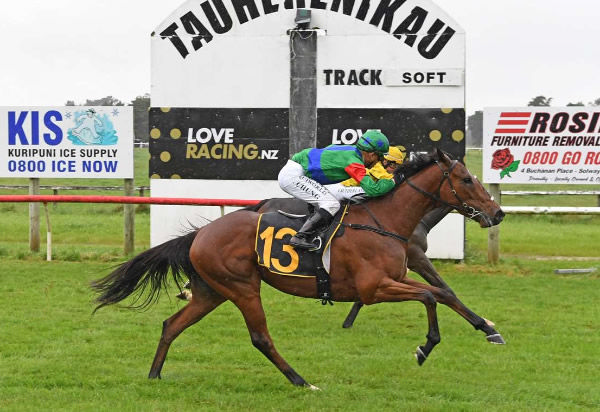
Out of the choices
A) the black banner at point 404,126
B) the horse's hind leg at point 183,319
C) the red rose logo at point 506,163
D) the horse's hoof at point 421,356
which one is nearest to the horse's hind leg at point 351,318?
the horse's hind leg at point 183,319

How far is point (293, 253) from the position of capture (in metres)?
6.59

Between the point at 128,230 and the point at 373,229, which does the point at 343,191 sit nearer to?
the point at 373,229

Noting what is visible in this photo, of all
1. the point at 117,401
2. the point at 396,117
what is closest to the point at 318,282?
the point at 117,401

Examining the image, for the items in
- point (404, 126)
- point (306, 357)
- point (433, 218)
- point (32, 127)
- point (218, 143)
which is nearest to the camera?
point (306, 357)

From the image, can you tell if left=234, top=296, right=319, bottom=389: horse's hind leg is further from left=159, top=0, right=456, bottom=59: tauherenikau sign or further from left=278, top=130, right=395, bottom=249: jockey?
A: left=159, top=0, right=456, bottom=59: tauherenikau sign

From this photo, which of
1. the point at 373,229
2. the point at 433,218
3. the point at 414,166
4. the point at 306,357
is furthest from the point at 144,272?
the point at 433,218

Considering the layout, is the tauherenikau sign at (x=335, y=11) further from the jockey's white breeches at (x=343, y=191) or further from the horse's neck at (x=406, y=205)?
the jockey's white breeches at (x=343, y=191)

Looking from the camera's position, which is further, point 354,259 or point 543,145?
point 543,145

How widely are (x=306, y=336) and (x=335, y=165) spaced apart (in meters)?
2.53

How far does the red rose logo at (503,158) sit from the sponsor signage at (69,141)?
5756 mm

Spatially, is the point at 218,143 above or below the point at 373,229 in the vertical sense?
above

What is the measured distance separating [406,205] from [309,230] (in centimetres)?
76

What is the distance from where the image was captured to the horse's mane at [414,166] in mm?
6855

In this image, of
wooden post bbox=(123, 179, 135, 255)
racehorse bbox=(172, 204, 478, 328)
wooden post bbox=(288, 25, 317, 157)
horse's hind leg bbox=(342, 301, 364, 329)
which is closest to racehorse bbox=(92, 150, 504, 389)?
racehorse bbox=(172, 204, 478, 328)
